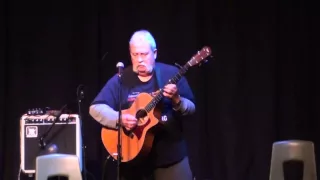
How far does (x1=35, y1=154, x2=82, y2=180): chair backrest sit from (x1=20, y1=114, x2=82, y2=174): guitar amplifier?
3.45 ft

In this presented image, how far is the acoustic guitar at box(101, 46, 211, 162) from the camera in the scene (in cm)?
374

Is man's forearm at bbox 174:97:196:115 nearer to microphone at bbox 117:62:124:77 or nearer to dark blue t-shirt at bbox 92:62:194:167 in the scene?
dark blue t-shirt at bbox 92:62:194:167

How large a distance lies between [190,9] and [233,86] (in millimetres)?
820

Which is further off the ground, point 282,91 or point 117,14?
point 117,14

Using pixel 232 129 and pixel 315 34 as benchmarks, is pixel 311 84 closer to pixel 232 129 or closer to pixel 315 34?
pixel 315 34

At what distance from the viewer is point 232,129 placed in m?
5.15

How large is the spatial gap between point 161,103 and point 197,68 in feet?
4.65

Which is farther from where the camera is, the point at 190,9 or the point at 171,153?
the point at 190,9

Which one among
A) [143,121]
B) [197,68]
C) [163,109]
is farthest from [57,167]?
[197,68]

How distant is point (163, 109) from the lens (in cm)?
379

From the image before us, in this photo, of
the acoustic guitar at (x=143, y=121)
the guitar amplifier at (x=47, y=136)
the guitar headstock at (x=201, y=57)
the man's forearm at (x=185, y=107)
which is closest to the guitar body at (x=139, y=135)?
the acoustic guitar at (x=143, y=121)

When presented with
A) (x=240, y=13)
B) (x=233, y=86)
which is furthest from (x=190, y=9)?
(x=233, y=86)

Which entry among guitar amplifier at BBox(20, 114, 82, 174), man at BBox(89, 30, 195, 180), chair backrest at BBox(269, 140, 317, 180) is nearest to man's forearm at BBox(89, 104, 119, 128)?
man at BBox(89, 30, 195, 180)

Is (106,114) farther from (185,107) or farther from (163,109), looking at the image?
(185,107)
